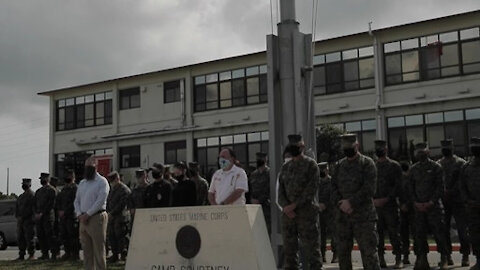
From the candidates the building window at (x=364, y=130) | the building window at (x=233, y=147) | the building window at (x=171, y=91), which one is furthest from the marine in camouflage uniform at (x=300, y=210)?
the building window at (x=171, y=91)

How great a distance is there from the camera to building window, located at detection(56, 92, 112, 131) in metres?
40.7

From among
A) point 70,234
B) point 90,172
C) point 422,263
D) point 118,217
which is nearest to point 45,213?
point 70,234

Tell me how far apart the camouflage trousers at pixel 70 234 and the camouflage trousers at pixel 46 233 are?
251 millimetres

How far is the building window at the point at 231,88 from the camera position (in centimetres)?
3416

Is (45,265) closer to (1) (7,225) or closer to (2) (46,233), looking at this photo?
(2) (46,233)

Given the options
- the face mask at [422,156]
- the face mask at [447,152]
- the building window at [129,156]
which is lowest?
the face mask at [422,156]

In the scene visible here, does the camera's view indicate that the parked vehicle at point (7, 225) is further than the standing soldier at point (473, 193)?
Yes

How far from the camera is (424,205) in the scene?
10445 millimetres

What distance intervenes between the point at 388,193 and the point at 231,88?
2497 centimetres

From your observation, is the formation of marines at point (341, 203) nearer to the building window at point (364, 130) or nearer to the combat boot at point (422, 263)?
the combat boot at point (422, 263)

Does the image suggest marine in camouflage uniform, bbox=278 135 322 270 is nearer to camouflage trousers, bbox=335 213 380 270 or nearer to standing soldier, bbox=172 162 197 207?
camouflage trousers, bbox=335 213 380 270

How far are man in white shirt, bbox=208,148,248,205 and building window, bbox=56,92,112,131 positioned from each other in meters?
31.6

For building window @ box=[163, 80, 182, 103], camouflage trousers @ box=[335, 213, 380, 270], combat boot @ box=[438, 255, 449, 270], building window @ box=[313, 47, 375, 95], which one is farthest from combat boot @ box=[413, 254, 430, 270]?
building window @ box=[163, 80, 182, 103]

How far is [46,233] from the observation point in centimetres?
1558
